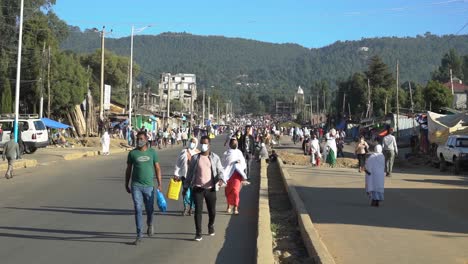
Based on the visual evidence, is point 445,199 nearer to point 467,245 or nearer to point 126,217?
point 467,245

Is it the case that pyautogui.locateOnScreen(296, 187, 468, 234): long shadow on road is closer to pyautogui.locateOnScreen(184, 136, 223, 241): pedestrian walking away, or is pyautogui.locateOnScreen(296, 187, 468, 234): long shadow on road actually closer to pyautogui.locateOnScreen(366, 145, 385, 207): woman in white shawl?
pyautogui.locateOnScreen(366, 145, 385, 207): woman in white shawl

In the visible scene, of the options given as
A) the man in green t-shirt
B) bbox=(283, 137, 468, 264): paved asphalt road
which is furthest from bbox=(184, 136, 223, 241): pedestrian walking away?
bbox=(283, 137, 468, 264): paved asphalt road

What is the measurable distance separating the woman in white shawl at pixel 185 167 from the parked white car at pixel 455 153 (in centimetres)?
1685

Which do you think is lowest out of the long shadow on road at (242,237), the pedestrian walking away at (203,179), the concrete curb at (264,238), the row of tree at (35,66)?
the long shadow on road at (242,237)

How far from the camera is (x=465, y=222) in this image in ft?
39.5

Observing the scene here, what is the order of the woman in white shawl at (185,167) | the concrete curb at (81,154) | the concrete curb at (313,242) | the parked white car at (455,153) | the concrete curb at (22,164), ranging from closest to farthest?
1. the concrete curb at (313,242)
2. the woman in white shawl at (185,167)
3. the concrete curb at (22,164)
4. the parked white car at (455,153)
5. the concrete curb at (81,154)

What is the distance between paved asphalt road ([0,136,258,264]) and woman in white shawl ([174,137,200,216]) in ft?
0.95

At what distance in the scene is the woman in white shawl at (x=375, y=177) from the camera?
46.8 feet

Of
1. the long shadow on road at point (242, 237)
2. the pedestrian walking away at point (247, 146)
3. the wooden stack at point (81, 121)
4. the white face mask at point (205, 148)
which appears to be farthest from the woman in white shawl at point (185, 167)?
the wooden stack at point (81, 121)

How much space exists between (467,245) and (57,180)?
46.9 ft

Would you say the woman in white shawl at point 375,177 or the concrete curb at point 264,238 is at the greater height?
the woman in white shawl at point 375,177

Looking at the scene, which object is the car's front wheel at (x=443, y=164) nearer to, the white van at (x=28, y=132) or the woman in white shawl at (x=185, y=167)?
the woman in white shawl at (x=185, y=167)

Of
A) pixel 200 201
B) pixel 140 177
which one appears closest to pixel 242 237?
pixel 200 201

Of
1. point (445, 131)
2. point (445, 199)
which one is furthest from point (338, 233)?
point (445, 131)
